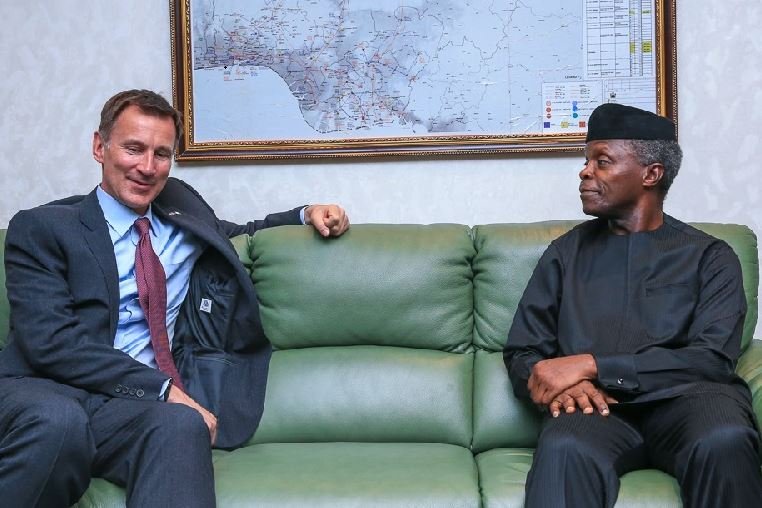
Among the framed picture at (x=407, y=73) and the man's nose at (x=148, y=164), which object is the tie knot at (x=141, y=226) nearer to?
the man's nose at (x=148, y=164)

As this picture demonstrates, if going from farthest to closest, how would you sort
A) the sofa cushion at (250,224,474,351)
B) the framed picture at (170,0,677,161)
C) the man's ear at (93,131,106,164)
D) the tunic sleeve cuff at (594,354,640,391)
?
1. the framed picture at (170,0,677,161)
2. the sofa cushion at (250,224,474,351)
3. the man's ear at (93,131,106,164)
4. the tunic sleeve cuff at (594,354,640,391)

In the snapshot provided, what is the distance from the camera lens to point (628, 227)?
2.49m

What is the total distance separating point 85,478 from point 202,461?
0.26 m

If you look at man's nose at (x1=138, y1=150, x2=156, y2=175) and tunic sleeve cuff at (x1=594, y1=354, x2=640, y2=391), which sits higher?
man's nose at (x1=138, y1=150, x2=156, y2=175)

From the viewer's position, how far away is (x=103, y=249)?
232 centimetres

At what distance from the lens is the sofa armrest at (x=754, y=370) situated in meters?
2.22

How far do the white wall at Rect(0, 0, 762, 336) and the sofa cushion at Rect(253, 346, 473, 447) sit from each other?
2.04ft

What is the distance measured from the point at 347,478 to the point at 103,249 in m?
0.82

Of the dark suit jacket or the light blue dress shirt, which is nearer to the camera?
the dark suit jacket

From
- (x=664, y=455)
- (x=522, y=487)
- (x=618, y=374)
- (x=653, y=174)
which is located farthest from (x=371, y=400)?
(x=653, y=174)

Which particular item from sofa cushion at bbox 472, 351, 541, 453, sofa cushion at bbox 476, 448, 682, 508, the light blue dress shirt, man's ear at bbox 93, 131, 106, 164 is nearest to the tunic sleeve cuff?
sofa cushion at bbox 476, 448, 682, 508

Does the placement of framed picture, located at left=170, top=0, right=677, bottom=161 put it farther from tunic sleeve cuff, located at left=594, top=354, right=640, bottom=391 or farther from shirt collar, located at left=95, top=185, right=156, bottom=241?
tunic sleeve cuff, located at left=594, top=354, right=640, bottom=391

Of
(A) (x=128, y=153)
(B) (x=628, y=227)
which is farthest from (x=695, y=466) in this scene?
(A) (x=128, y=153)

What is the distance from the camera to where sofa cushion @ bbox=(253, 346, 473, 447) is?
2510mm
